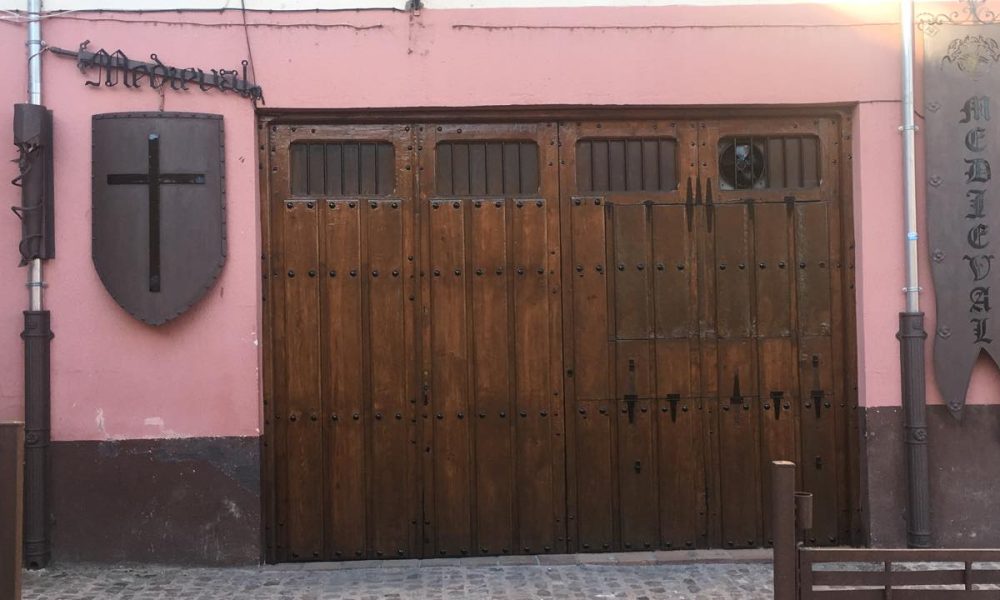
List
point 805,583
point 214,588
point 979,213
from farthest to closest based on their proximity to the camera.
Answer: point 979,213 → point 214,588 → point 805,583

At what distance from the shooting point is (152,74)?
5.60 m

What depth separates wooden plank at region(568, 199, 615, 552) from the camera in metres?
5.87

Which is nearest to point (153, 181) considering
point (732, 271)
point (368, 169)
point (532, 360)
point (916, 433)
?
point (368, 169)

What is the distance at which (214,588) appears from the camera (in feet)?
17.3

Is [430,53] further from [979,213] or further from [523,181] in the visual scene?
[979,213]

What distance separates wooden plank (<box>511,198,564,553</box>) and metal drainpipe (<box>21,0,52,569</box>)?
2770 millimetres

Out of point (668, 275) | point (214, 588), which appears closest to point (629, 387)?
point (668, 275)

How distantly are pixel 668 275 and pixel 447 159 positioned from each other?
1.55 metres

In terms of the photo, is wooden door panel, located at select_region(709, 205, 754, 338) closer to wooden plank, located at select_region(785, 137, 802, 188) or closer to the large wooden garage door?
the large wooden garage door

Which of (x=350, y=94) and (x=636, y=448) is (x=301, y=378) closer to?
(x=350, y=94)

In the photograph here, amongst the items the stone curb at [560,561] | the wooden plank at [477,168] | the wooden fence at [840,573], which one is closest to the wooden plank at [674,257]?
the wooden plank at [477,168]

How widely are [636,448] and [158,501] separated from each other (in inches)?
114

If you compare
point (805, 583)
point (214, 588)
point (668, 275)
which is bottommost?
point (214, 588)

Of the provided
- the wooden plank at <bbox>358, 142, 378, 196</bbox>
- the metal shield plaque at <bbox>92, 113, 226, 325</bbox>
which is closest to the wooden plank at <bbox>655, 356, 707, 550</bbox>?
the wooden plank at <bbox>358, 142, 378, 196</bbox>
